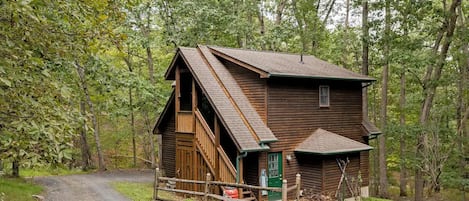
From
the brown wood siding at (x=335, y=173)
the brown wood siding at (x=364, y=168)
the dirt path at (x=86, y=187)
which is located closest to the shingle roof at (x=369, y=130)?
the brown wood siding at (x=364, y=168)

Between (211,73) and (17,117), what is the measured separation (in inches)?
437

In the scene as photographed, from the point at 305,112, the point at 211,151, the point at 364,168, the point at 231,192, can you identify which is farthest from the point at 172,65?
the point at 364,168

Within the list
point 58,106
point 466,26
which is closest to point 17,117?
point 58,106

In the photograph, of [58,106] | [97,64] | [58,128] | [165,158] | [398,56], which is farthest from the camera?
[165,158]

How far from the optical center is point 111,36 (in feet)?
22.4

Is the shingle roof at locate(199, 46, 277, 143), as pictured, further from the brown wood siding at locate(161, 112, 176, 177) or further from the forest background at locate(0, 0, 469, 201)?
the forest background at locate(0, 0, 469, 201)

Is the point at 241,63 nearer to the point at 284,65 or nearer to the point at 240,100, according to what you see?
the point at 240,100

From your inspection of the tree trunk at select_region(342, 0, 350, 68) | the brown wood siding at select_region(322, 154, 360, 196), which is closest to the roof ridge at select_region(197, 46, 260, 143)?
the brown wood siding at select_region(322, 154, 360, 196)

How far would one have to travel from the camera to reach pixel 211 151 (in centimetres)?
1475

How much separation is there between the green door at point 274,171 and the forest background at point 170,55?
6.49 metres

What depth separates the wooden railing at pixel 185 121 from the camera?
1573cm

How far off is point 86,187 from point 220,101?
6.98 metres

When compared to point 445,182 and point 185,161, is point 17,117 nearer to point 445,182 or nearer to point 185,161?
point 185,161

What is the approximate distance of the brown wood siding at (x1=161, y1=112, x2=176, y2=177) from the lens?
18.4 metres
